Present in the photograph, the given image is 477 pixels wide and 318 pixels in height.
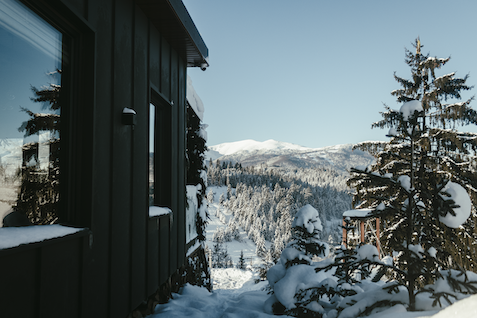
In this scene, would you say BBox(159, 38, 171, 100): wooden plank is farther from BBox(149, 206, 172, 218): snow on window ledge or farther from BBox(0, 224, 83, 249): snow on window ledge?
BBox(0, 224, 83, 249): snow on window ledge

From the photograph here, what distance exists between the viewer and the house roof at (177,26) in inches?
127

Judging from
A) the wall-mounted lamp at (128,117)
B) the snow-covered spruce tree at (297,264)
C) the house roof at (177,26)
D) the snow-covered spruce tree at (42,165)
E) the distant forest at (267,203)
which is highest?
the house roof at (177,26)

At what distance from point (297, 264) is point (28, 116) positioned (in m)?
4.50

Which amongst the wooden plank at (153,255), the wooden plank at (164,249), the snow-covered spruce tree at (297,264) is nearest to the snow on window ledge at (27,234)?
the wooden plank at (153,255)

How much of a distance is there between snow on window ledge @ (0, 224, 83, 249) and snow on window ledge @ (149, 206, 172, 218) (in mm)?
1649

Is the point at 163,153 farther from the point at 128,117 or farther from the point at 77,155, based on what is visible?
the point at 77,155

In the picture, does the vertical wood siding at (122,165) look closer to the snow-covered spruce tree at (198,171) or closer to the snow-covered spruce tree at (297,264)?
the snow-covered spruce tree at (297,264)

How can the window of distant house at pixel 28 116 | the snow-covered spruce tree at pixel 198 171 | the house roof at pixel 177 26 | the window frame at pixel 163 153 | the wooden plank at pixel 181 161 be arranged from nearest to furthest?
the window of distant house at pixel 28 116 → the house roof at pixel 177 26 → the window frame at pixel 163 153 → the wooden plank at pixel 181 161 → the snow-covered spruce tree at pixel 198 171

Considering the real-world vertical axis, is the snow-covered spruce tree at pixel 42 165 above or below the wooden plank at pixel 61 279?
above

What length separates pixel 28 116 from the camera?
1659 millimetres

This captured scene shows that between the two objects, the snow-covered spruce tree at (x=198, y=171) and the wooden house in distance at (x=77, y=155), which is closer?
the wooden house in distance at (x=77, y=155)

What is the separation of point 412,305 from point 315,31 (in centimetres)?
1612

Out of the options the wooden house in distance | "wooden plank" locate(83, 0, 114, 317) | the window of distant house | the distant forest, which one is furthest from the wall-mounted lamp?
the distant forest

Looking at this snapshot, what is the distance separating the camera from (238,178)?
100312mm
